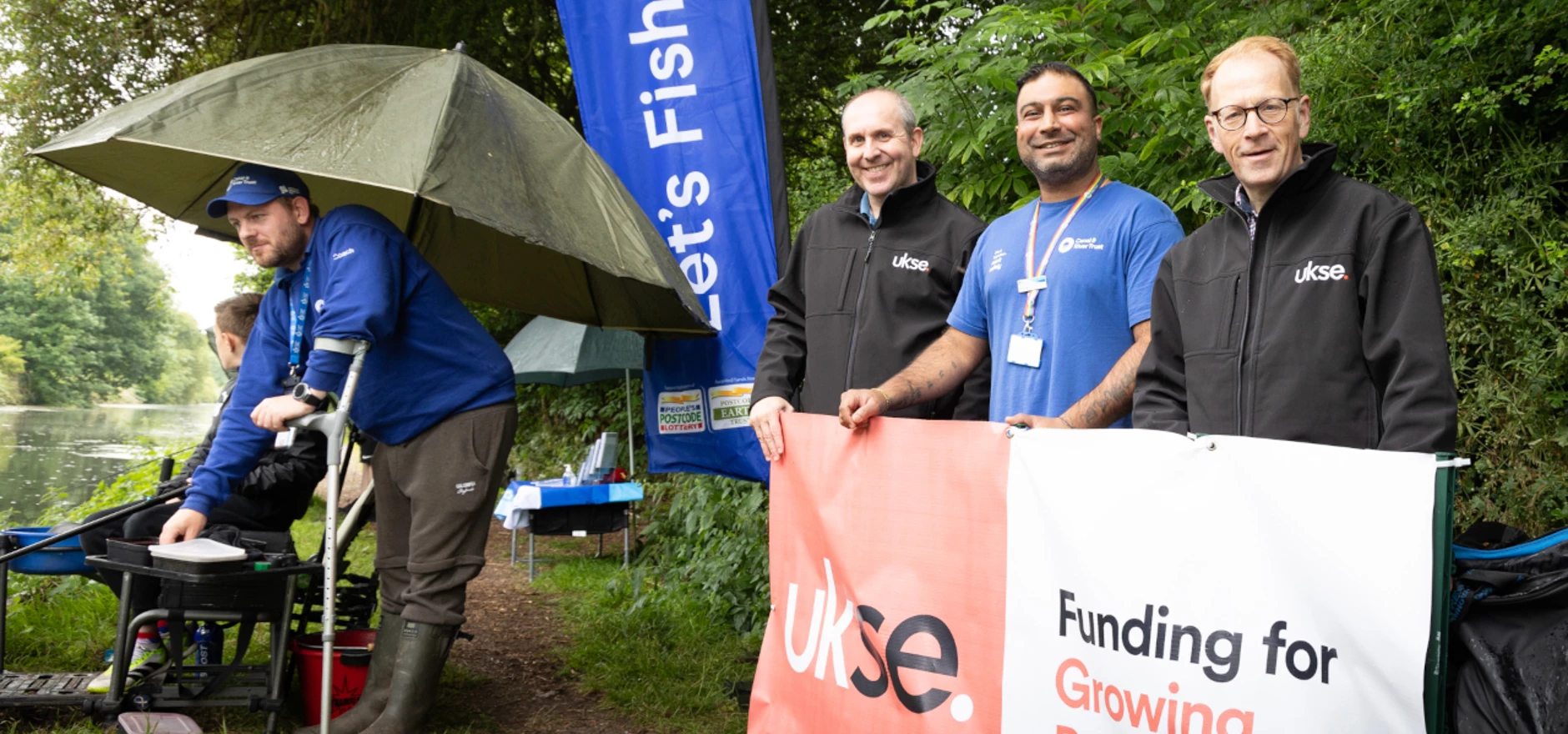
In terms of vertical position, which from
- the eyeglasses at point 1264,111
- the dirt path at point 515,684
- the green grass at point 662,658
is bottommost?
the dirt path at point 515,684

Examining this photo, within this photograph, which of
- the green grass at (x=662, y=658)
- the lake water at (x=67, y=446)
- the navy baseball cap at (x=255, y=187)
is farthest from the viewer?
the lake water at (x=67, y=446)

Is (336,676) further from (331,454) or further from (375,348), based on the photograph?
(375,348)

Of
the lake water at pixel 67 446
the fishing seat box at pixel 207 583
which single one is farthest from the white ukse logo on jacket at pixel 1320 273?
the lake water at pixel 67 446

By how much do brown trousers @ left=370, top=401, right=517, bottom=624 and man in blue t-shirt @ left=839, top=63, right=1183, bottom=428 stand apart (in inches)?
65.5

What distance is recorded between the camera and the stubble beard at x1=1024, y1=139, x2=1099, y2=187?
3.15m

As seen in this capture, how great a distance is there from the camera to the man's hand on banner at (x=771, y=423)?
3.34 metres

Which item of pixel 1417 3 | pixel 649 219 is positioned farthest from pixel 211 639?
pixel 1417 3

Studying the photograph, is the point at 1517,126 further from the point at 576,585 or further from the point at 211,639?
the point at 576,585

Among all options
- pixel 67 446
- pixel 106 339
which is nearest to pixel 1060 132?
Answer: pixel 67 446

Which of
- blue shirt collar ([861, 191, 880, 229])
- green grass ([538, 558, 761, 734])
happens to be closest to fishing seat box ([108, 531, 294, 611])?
green grass ([538, 558, 761, 734])

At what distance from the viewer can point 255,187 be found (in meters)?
3.93

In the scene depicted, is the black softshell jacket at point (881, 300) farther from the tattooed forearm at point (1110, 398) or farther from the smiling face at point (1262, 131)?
the smiling face at point (1262, 131)

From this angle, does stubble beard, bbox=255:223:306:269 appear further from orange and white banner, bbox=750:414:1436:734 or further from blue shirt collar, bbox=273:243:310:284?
orange and white banner, bbox=750:414:1436:734

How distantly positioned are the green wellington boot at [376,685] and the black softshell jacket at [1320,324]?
295 centimetres
